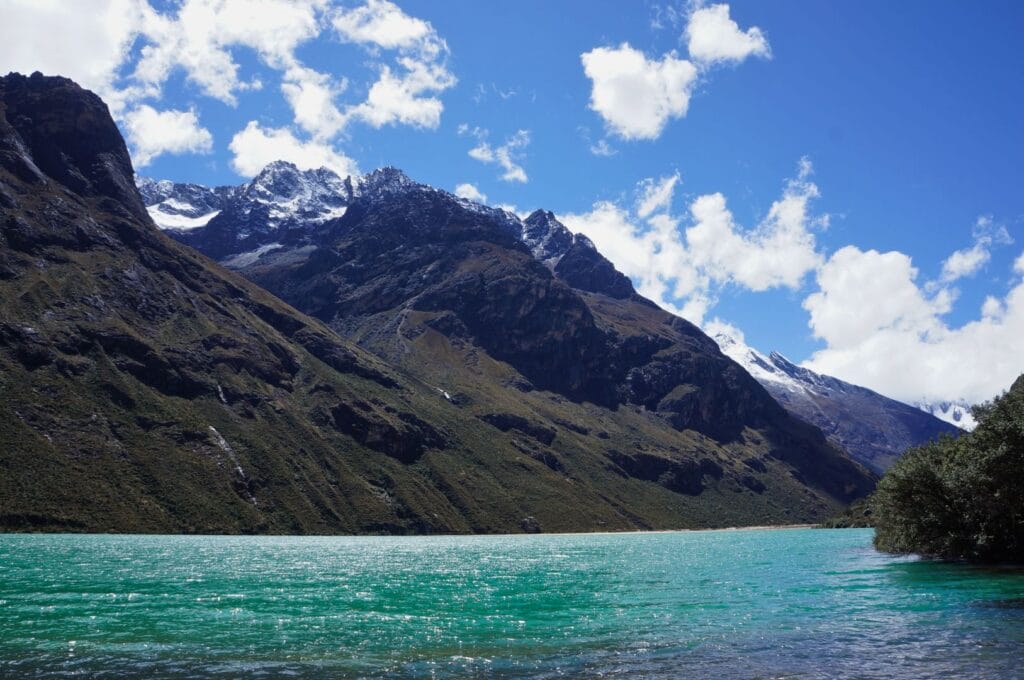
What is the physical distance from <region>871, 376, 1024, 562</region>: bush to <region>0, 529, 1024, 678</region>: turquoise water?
4.94 metres

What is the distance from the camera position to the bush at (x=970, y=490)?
70438mm

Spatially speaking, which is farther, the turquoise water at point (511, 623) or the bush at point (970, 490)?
the bush at point (970, 490)

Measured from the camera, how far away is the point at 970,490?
74.8 metres

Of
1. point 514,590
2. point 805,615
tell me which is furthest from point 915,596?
point 514,590

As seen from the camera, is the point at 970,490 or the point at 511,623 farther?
the point at 970,490

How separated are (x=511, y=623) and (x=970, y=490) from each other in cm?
5222

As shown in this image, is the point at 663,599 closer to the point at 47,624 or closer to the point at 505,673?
the point at 505,673

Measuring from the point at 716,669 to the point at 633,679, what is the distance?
4.41 metres

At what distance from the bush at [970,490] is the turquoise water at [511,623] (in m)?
4.94

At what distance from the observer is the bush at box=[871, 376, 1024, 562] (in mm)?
70438

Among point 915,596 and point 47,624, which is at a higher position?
point 47,624

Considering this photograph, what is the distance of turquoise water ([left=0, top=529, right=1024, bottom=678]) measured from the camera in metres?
33.4

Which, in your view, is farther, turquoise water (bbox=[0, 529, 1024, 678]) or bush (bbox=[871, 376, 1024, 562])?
bush (bbox=[871, 376, 1024, 562])

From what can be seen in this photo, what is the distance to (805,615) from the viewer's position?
50594 millimetres
